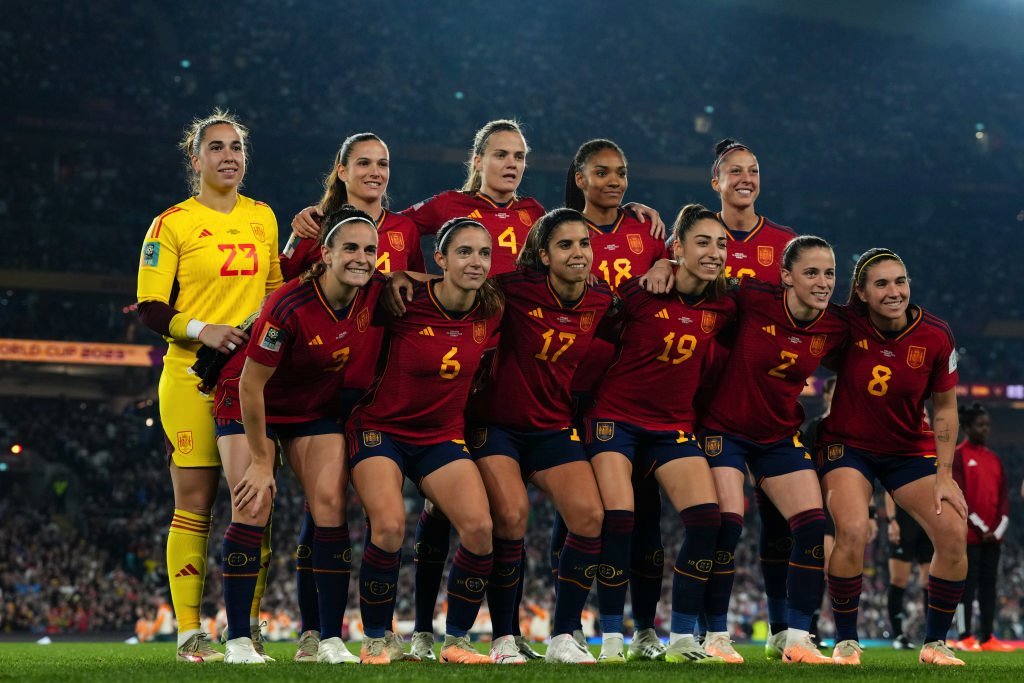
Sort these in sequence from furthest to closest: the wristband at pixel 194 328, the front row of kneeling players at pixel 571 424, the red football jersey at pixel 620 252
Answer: the red football jersey at pixel 620 252 → the wristband at pixel 194 328 → the front row of kneeling players at pixel 571 424

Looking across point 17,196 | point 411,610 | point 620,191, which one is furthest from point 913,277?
point 620,191

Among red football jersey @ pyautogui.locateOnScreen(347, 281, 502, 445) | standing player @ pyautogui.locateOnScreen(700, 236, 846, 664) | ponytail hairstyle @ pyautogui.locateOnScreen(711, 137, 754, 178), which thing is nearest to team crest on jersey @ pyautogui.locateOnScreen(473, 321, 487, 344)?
red football jersey @ pyautogui.locateOnScreen(347, 281, 502, 445)

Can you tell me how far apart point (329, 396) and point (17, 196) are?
21907 mm

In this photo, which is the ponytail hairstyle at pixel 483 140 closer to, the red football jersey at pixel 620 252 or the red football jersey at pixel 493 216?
the red football jersey at pixel 493 216

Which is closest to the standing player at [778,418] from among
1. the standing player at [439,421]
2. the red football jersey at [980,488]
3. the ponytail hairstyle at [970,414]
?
the standing player at [439,421]

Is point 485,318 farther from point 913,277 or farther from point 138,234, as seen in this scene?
point 913,277

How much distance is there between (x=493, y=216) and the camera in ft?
20.5

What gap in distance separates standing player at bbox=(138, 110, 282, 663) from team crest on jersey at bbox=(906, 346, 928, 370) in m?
3.24

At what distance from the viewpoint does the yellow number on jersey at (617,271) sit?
20.3 ft

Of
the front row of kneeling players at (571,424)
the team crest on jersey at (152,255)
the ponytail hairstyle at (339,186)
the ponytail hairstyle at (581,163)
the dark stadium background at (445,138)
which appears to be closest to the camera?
the front row of kneeling players at (571,424)

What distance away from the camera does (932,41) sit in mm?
32594

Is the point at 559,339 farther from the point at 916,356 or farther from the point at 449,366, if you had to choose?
the point at 916,356

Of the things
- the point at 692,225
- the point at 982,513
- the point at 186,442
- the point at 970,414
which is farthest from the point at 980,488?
the point at 186,442

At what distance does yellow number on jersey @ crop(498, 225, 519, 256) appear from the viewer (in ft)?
20.4
